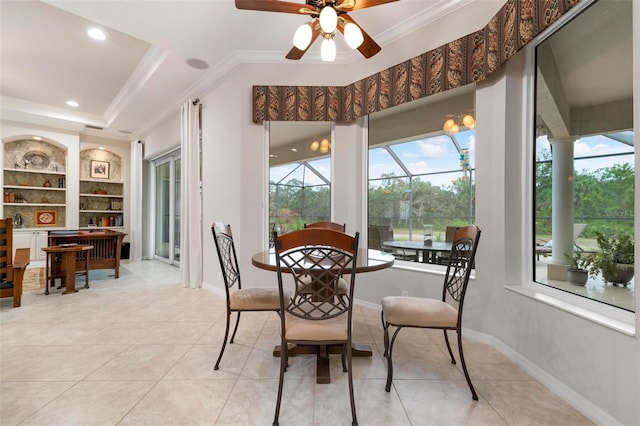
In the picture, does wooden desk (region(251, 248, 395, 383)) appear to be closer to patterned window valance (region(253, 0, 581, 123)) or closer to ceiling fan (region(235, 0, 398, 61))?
ceiling fan (region(235, 0, 398, 61))

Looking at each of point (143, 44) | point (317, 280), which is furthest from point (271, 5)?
point (143, 44)

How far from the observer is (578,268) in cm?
186

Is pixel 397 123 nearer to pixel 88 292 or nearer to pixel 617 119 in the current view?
pixel 617 119

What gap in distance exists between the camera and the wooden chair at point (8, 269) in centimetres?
303

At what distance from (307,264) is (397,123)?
88.9 inches

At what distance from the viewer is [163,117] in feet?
17.6

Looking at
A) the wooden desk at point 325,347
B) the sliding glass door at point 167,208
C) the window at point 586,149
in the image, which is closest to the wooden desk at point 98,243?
the sliding glass door at point 167,208

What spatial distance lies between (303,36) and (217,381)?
2.38 meters

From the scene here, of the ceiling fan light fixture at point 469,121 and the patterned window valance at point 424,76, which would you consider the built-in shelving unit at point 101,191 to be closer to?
the patterned window valance at point 424,76

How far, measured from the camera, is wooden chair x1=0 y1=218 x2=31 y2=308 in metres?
3.03

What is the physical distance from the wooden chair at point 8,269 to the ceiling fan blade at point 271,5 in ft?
11.2

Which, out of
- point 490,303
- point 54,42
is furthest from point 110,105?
point 490,303

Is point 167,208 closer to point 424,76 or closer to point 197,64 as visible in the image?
point 197,64

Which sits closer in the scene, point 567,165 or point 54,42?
point 567,165
